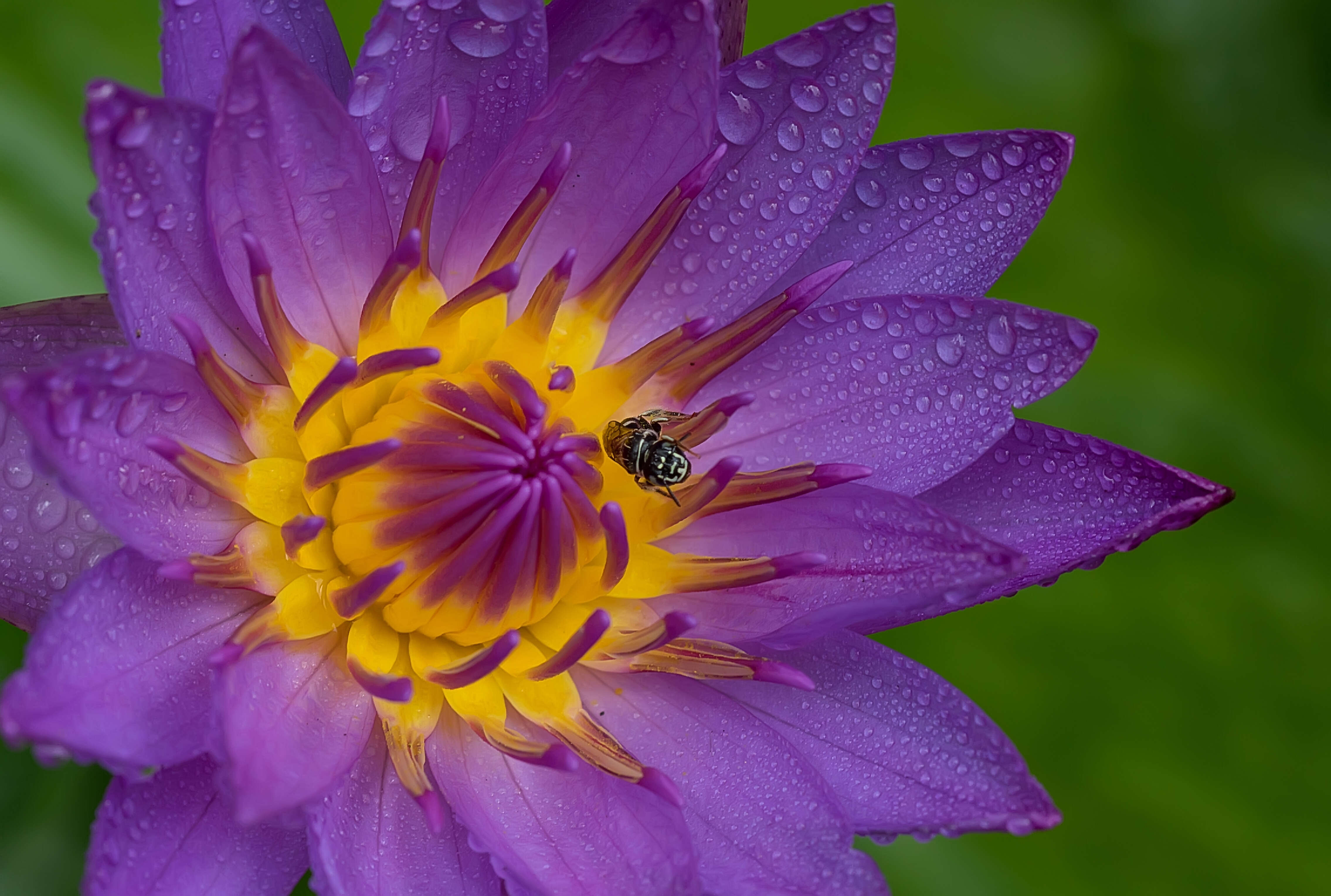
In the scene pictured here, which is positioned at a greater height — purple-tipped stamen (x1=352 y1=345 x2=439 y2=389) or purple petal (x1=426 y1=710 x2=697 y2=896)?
purple-tipped stamen (x1=352 y1=345 x2=439 y2=389)

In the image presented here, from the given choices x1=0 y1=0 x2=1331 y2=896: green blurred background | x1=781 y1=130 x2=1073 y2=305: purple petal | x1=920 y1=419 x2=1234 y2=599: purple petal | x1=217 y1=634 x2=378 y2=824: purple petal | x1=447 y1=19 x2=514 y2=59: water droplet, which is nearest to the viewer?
x1=217 y1=634 x2=378 y2=824: purple petal

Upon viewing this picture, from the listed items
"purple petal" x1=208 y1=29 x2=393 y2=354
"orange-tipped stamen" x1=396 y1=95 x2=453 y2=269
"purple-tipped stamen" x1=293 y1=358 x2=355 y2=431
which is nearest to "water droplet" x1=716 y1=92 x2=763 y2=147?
"orange-tipped stamen" x1=396 y1=95 x2=453 y2=269

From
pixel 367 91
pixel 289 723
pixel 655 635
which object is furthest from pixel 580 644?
pixel 367 91

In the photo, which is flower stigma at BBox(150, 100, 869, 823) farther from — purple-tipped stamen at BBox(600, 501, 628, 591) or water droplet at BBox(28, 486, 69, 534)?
water droplet at BBox(28, 486, 69, 534)

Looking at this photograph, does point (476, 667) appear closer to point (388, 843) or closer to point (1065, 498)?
point (388, 843)

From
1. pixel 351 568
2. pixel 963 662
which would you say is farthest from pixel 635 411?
pixel 963 662

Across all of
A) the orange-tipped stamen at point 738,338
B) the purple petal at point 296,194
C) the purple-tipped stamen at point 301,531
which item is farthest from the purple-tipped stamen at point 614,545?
the purple petal at point 296,194

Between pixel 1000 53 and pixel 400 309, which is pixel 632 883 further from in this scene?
pixel 1000 53
